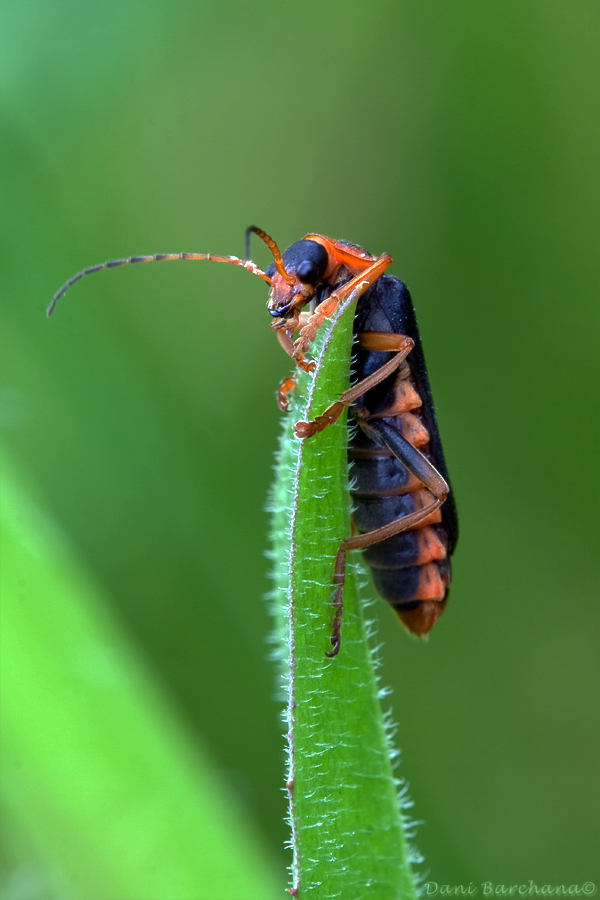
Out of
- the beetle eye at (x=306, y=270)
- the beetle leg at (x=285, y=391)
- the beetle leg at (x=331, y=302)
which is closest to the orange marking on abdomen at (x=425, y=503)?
the beetle leg at (x=285, y=391)

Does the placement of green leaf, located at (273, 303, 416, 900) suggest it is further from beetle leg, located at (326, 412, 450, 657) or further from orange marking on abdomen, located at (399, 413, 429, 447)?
orange marking on abdomen, located at (399, 413, 429, 447)

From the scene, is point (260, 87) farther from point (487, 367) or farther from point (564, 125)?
point (487, 367)

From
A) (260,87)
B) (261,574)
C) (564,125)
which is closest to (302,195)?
(260,87)

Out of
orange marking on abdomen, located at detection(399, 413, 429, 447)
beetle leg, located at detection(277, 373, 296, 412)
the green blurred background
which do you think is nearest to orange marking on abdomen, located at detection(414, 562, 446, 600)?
orange marking on abdomen, located at detection(399, 413, 429, 447)

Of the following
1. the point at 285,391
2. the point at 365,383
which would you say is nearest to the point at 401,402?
the point at 365,383

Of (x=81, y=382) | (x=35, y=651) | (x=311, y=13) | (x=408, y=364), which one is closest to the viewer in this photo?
(x=35, y=651)

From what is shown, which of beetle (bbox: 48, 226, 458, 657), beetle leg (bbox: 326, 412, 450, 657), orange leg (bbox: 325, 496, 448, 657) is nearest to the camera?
orange leg (bbox: 325, 496, 448, 657)
